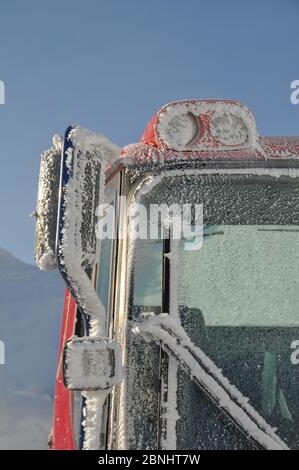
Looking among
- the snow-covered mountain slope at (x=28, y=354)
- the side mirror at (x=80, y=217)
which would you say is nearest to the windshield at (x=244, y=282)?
the side mirror at (x=80, y=217)

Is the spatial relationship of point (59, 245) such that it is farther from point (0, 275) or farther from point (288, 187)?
point (0, 275)

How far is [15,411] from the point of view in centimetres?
775

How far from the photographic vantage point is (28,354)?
11.4 metres

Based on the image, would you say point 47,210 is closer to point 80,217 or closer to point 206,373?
point 80,217

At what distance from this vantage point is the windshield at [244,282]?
5.70 ft

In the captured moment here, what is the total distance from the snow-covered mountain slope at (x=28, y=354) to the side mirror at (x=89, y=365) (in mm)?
4848

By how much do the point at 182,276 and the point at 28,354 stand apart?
10.3 m

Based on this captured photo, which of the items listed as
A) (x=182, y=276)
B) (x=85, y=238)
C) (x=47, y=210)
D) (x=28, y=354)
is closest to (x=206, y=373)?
(x=182, y=276)

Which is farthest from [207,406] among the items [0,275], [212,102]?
[0,275]

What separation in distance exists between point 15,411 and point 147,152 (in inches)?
269

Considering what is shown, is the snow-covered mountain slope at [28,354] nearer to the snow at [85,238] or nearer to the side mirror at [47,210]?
the snow at [85,238]

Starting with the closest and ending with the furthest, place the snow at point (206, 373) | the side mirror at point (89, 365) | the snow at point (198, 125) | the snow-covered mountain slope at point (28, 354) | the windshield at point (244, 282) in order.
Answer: the side mirror at point (89, 365), the snow at point (206, 373), the windshield at point (244, 282), the snow at point (198, 125), the snow-covered mountain slope at point (28, 354)

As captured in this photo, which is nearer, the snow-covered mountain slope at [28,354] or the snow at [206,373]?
the snow at [206,373]

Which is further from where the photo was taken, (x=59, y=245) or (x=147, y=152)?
(x=147, y=152)
